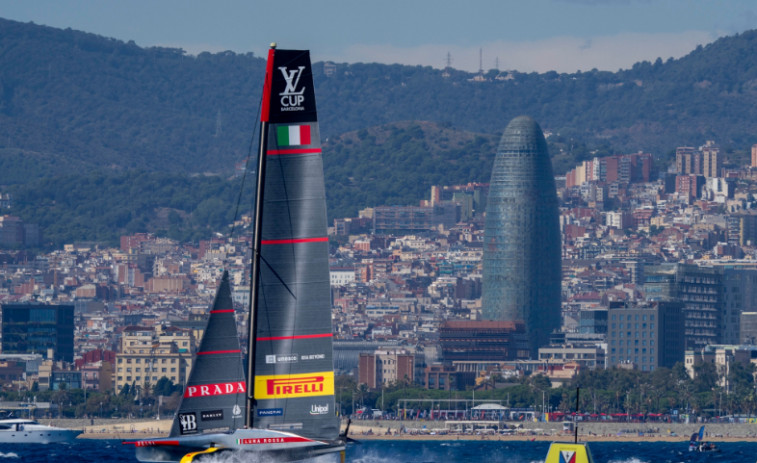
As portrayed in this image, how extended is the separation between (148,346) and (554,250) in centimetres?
5686

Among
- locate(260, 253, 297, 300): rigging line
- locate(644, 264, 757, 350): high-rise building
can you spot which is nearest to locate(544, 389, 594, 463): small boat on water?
locate(260, 253, 297, 300): rigging line

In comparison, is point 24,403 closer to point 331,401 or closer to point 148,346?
point 148,346

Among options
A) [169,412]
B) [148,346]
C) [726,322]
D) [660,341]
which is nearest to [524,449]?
[169,412]

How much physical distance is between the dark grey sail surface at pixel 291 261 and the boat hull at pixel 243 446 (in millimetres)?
303

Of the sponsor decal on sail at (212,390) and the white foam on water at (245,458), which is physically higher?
the sponsor decal on sail at (212,390)

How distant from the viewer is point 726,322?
185375 mm

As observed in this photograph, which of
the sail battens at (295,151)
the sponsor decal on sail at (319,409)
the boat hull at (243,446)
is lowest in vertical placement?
the boat hull at (243,446)

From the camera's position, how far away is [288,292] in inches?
1139

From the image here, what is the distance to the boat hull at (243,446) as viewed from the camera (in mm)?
28734

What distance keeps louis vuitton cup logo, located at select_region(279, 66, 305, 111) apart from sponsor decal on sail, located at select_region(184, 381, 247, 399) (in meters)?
4.53

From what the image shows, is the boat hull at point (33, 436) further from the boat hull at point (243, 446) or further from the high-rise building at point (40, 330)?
the high-rise building at point (40, 330)

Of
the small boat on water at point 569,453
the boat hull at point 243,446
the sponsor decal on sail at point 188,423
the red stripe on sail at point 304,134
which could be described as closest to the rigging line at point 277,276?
the red stripe on sail at point 304,134

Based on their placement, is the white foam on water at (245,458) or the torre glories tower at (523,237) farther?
the torre glories tower at (523,237)

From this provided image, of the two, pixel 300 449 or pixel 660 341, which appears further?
pixel 660 341
